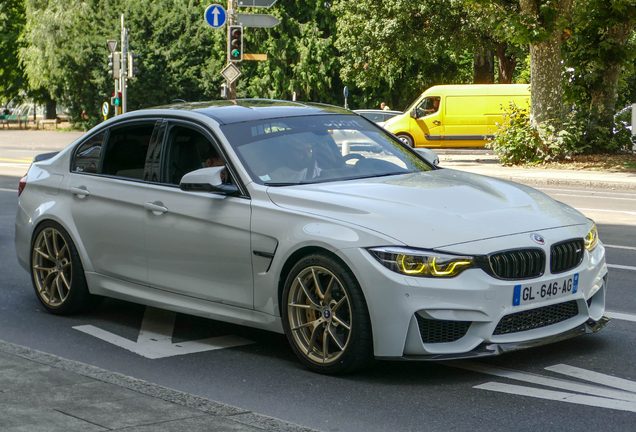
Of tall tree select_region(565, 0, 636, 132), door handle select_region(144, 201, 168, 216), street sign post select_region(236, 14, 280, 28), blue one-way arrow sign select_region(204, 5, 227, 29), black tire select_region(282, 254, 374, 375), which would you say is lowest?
black tire select_region(282, 254, 374, 375)

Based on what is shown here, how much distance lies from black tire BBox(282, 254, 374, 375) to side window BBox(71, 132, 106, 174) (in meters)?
2.30

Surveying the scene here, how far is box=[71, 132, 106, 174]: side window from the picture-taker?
6.38m

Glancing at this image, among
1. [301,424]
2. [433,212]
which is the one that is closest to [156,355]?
[301,424]

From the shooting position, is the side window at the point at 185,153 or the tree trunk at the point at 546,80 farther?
the tree trunk at the point at 546,80

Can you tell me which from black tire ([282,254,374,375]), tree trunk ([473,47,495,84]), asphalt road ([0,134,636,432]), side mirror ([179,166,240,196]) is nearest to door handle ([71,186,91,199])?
asphalt road ([0,134,636,432])

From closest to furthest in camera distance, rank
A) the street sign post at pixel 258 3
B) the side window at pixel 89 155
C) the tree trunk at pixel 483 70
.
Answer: the side window at pixel 89 155 < the street sign post at pixel 258 3 < the tree trunk at pixel 483 70

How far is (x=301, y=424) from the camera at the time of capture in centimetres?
398

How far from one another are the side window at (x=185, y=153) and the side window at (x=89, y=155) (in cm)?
83

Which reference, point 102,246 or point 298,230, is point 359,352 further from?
point 102,246

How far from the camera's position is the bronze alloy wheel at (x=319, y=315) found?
15.1ft

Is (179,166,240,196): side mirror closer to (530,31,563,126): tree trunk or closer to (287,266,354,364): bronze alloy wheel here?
(287,266,354,364): bronze alloy wheel

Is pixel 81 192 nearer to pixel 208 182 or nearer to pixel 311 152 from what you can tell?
pixel 208 182

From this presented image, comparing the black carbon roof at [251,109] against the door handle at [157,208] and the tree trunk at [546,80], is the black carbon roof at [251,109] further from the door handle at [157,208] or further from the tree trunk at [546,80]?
the tree trunk at [546,80]

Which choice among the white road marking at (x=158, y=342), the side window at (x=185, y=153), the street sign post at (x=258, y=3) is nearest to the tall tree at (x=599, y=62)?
the street sign post at (x=258, y=3)
